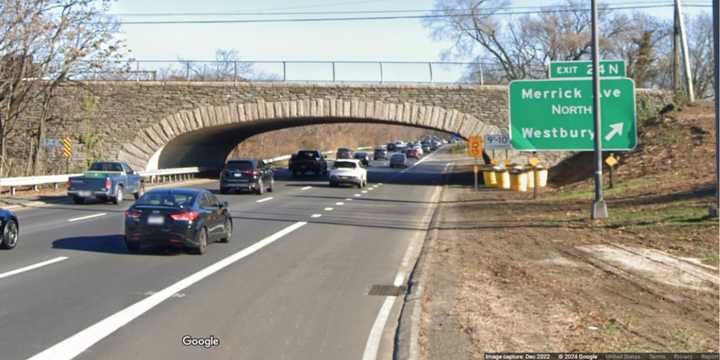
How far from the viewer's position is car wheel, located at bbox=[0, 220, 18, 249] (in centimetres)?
1659

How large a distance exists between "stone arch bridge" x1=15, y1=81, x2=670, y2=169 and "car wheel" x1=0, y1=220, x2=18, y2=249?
31.5 metres

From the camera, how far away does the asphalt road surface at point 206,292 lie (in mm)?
8703

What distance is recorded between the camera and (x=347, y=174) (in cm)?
4472

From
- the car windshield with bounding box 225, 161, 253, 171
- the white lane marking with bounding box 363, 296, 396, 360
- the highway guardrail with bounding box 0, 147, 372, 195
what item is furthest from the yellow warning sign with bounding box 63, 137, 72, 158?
the white lane marking with bounding box 363, 296, 396, 360

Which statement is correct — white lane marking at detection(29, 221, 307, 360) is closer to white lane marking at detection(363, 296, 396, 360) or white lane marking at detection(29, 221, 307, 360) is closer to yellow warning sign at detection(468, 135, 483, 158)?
white lane marking at detection(363, 296, 396, 360)

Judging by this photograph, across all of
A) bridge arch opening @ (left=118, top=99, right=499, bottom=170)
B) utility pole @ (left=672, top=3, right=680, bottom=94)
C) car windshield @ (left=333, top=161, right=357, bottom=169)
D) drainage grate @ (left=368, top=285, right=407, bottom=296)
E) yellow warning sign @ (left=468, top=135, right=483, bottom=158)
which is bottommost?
drainage grate @ (left=368, top=285, right=407, bottom=296)

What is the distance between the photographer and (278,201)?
1342 inches

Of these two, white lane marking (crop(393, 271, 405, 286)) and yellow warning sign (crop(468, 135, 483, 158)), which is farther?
yellow warning sign (crop(468, 135, 483, 158))

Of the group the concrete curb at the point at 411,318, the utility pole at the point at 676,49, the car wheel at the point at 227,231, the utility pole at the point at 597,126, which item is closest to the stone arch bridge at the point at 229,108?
the utility pole at the point at 676,49

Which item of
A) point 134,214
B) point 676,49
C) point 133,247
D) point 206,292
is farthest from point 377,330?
point 676,49

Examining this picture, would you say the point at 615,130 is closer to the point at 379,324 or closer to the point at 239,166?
the point at 379,324

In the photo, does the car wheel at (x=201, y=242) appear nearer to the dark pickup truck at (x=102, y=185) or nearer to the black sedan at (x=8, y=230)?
the black sedan at (x=8, y=230)

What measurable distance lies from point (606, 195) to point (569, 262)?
1501 cm

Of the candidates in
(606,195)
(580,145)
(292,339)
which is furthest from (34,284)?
(606,195)
